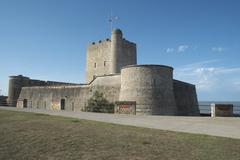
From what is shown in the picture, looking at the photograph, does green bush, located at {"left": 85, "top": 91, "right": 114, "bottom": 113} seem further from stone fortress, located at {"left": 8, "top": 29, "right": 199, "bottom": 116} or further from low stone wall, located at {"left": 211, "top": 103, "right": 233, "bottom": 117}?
low stone wall, located at {"left": 211, "top": 103, "right": 233, "bottom": 117}

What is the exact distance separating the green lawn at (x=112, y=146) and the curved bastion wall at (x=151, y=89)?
14255mm

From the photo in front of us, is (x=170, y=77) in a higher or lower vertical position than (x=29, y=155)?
higher

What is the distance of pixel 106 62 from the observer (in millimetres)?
40000

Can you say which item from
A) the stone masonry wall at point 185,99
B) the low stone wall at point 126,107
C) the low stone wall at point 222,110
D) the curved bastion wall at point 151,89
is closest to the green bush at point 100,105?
the curved bastion wall at point 151,89

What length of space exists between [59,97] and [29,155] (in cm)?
3063

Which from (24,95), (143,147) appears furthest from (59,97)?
(143,147)

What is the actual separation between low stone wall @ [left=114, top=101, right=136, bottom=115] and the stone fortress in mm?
110

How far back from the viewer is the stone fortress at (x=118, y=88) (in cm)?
2470

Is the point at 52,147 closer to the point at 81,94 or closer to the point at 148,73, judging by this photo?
the point at 148,73

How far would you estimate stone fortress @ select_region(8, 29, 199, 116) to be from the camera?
24.7 m

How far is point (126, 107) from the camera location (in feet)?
73.8

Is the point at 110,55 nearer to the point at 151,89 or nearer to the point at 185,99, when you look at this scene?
the point at 185,99

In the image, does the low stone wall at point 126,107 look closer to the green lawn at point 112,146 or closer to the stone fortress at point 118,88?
the stone fortress at point 118,88

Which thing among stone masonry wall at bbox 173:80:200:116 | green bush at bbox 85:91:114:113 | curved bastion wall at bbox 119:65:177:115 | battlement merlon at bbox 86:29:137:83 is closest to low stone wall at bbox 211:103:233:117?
curved bastion wall at bbox 119:65:177:115
